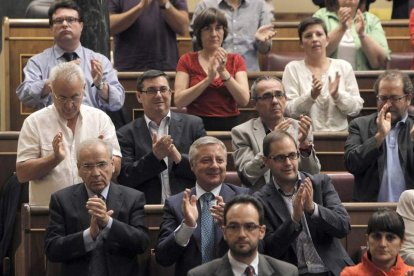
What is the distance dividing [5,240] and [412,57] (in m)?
2.28

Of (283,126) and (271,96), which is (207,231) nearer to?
(283,126)

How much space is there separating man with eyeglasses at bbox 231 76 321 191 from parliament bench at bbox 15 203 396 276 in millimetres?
231

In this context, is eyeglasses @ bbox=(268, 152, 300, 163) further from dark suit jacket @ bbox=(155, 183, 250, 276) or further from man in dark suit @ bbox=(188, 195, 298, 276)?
man in dark suit @ bbox=(188, 195, 298, 276)

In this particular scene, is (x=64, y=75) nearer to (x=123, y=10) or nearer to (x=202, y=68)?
(x=202, y=68)

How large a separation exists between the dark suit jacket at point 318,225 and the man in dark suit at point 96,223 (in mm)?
384

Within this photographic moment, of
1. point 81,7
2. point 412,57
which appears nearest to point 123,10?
point 81,7

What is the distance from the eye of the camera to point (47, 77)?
4.87 m

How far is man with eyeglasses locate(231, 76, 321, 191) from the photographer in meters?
4.24

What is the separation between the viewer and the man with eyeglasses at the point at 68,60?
4.72 meters

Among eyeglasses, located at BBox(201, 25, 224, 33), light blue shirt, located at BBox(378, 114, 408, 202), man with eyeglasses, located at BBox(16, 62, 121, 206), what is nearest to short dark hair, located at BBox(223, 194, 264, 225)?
man with eyeglasses, located at BBox(16, 62, 121, 206)

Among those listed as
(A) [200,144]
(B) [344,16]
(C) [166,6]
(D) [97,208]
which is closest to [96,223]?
(D) [97,208]

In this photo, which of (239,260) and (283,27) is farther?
(283,27)

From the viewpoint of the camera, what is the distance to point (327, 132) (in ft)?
16.0

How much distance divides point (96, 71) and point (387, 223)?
1.40 metres
